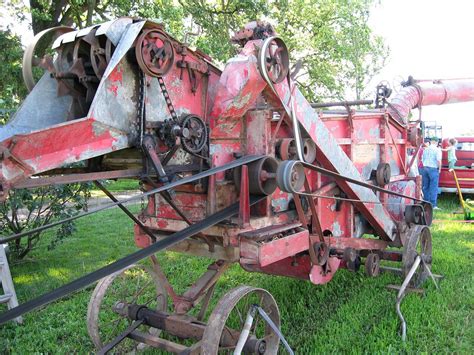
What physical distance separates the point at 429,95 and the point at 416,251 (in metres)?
2.71

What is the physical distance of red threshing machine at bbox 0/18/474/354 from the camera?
2.67 m

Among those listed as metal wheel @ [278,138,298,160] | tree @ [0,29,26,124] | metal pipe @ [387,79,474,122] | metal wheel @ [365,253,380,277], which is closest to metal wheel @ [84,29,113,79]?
metal wheel @ [278,138,298,160]

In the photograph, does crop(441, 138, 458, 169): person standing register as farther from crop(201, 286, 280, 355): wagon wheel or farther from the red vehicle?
crop(201, 286, 280, 355): wagon wheel

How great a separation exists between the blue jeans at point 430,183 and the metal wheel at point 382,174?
23.4 ft

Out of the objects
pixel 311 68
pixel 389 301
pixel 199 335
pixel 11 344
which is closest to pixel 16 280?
pixel 11 344

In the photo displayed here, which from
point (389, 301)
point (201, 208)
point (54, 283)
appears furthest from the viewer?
point (54, 283)

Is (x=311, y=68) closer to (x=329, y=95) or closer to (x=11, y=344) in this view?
(x=329, y=95)

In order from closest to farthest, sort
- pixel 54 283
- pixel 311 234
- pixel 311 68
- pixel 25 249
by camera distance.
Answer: pixel 311 234, pixel 54 283, pixel 25 249, pixel 311 68

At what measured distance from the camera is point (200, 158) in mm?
3393

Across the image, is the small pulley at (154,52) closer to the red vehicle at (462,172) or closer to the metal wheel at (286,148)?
the metal wheel at (286,148)

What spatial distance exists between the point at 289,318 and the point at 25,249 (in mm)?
4487

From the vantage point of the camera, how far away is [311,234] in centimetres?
426

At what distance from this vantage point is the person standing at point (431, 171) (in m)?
11.7

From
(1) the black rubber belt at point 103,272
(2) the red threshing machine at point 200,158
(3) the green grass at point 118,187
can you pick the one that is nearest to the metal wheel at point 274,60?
(2) the red threshing machine at point 200,158
